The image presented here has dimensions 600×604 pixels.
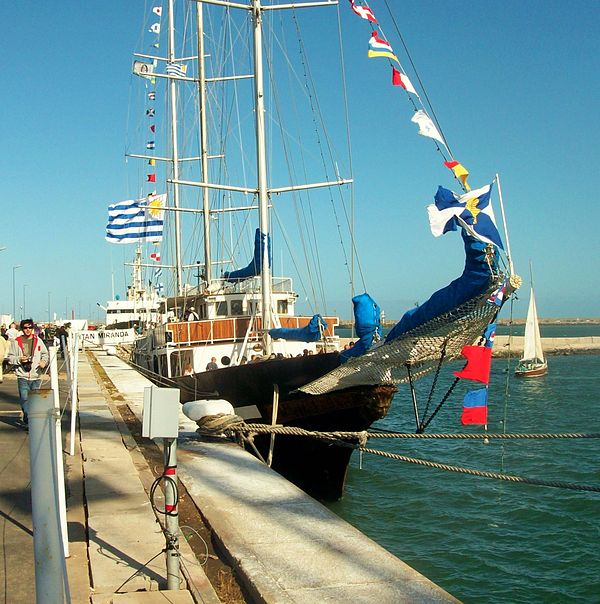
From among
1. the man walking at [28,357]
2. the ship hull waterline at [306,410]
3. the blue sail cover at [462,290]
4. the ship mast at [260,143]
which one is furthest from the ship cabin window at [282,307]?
the blue sail cover at [462,290]

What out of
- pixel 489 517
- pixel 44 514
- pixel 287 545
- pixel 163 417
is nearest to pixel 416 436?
pixel 287 545

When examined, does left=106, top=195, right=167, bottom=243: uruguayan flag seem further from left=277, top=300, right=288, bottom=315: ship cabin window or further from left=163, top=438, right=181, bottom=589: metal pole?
left=163, top=438, right=181, bottom=589: metal pole

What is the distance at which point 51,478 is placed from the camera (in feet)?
11.6

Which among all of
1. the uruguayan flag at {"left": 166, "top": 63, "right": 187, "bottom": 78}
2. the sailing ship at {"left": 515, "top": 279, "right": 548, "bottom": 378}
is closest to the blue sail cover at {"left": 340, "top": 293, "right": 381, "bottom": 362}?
the uruguayan flag at {"left": 166, "top": 63, "right": 187, "bottom": 78}

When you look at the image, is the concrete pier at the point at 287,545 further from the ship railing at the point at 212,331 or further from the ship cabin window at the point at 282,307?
the ship cabin window at the point at 282,307

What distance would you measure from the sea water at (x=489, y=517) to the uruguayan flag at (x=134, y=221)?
52.9ft

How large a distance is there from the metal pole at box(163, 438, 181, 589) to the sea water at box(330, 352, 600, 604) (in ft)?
17.6

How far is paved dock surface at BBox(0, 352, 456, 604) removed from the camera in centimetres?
477

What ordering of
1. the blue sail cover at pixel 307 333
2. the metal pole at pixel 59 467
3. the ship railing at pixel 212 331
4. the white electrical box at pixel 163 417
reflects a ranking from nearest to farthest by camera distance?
the white electrical box at pixel 163 417
the metal pole at pixel 59 467
the blue sail cover at pixel 307 333
the ship railing at pixel 212 331

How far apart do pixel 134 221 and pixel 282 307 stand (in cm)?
1499

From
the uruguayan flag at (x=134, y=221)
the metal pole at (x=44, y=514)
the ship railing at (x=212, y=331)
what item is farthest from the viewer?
the uruguayan flag at (x=134, y=221)

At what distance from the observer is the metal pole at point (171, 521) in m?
4.82

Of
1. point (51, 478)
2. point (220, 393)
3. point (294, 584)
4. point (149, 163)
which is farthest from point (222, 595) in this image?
point (149, 163)

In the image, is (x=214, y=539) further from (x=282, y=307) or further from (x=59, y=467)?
(x=282, y=307)
